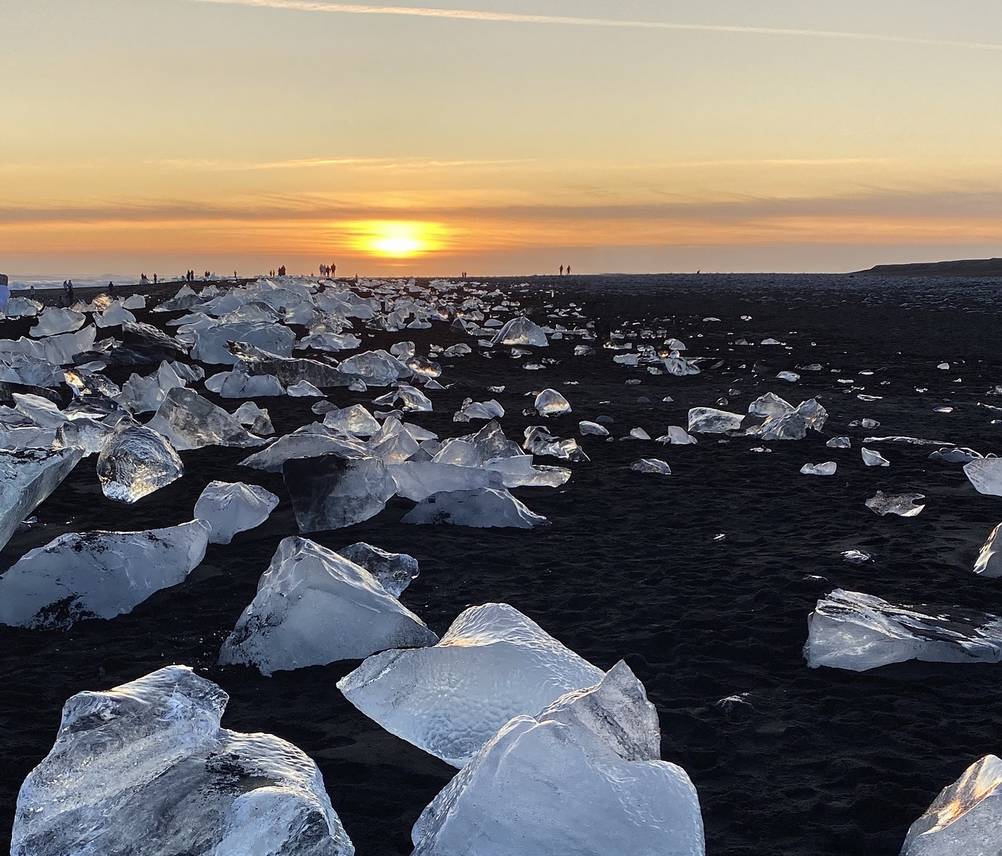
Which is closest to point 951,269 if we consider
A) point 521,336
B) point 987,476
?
point 521,336

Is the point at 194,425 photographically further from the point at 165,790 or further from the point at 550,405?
the point at 165,790

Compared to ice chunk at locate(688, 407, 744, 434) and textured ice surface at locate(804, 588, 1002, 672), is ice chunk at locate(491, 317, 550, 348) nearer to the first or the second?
ice chunk at locate(688, 407, 744, 434)

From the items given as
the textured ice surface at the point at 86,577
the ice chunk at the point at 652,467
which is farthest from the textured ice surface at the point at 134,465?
the ice chunk at the point at 652,467

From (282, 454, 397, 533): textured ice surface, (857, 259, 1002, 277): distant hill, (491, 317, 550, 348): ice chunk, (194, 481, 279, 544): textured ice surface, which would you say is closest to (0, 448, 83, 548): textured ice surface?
(194, 481, 279, 544): textured ice surface

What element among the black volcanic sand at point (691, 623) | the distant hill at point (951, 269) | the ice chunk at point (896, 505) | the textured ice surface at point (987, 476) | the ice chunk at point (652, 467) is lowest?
the black volcanic sand at point (691, 623)

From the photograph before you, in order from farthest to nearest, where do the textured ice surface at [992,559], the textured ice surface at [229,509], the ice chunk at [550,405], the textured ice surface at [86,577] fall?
the ice chunk at [550,405] < the textured ice surface at [229,509] < the textured ice surface at [992,559] < the textured ice surface at [86,577]

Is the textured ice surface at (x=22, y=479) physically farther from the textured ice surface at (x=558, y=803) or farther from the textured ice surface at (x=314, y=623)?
the textured ice surface at (x=558, y=803)

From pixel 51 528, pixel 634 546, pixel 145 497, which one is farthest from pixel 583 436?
pixel 51 528

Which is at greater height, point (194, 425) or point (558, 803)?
point (558, 803)
